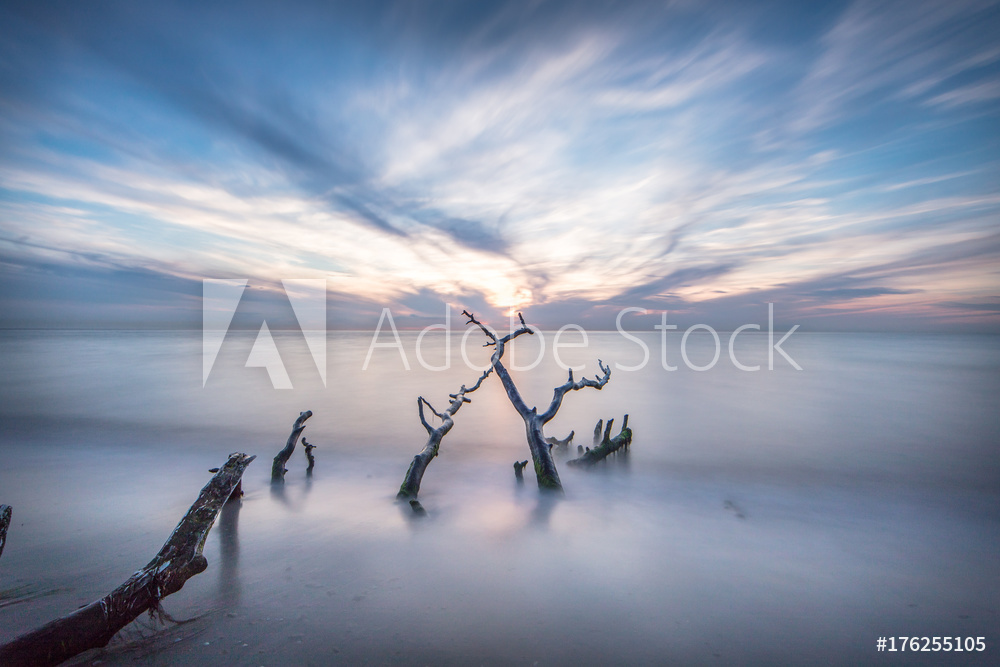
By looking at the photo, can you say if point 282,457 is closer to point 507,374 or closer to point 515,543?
point 507,374

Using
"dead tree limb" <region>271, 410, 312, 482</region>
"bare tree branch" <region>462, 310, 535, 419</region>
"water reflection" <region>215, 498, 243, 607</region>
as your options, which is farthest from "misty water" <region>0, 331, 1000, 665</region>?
"bare tree branch" <region>462, 310, 535, 419</region>

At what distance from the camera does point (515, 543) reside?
23.7ft

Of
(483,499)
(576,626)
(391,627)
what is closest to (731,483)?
(483,499)

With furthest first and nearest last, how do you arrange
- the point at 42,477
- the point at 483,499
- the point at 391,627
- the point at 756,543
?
the point at 42,477, the point at 483,499, the point at 756,543, the point at 391,627

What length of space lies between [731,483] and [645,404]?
11813 mm

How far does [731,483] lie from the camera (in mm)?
10945

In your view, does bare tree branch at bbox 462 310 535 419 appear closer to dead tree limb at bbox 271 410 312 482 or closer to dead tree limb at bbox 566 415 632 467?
dead tree limb at bbox 566 415 632 467

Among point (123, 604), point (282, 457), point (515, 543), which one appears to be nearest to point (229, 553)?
point (123, 604)

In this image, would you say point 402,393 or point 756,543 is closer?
point 756,543

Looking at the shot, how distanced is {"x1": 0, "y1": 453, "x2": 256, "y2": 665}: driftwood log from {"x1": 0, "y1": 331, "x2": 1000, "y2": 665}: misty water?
1.48 feet

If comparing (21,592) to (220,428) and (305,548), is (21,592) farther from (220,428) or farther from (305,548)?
(220,428)

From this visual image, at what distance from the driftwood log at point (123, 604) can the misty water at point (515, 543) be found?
1.48ft

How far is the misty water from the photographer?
489 centimetres

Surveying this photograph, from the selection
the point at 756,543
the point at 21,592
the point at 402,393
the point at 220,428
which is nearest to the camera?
the point at 21,592
